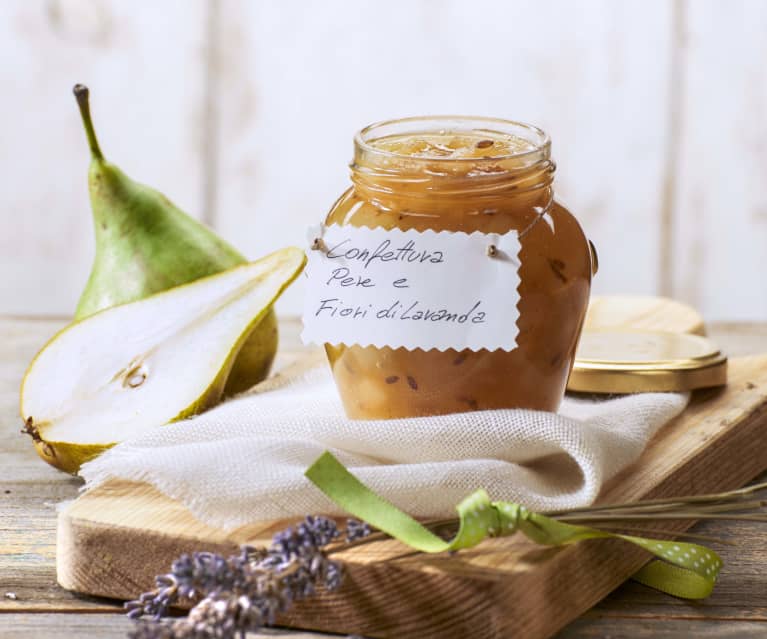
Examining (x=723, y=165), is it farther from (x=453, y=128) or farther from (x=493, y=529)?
(x=493, y=529)

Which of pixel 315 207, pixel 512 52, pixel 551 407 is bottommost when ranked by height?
pixel 315 207

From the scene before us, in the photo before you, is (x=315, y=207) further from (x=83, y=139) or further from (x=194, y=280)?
(x=194, y=280)

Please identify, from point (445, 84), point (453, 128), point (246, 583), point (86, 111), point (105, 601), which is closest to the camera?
point (246, 583)

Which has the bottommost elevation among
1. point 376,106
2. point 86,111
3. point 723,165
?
point 723,165

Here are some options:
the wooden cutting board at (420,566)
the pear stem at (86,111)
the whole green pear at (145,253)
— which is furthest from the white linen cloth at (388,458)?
the pear stem at (86,111)

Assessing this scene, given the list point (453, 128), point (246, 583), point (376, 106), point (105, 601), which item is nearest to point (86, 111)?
point (453, 128)

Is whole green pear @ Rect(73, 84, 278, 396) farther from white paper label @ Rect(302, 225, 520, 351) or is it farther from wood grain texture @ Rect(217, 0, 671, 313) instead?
wood grain texture @ Rect(217, 0, 671, 313)

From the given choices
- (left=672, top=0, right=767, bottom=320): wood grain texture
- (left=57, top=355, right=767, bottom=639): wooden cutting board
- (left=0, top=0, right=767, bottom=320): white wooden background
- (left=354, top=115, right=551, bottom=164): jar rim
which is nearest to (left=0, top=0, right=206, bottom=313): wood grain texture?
(left=0, top=0, right=767, bottom=320): white wooden background

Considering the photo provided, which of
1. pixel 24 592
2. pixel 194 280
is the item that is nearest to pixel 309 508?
pixel 24 592
